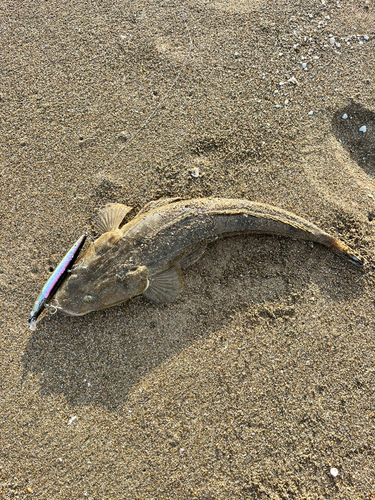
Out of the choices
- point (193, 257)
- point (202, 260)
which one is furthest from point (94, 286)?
point (202, 260)

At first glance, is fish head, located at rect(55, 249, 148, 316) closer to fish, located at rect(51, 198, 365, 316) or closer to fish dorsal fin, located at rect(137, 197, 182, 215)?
fish, located at rect(51, 198, 365, 316)

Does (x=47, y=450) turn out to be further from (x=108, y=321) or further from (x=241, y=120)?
(x=241, y=120)

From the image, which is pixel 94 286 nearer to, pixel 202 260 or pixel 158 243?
pixel 158 243

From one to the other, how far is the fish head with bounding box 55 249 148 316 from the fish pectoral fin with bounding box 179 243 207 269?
0.52 meters

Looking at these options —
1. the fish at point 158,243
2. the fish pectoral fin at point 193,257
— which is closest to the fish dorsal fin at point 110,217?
the fish at point 158,243

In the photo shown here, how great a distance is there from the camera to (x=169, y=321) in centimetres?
385

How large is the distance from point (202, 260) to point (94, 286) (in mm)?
1355

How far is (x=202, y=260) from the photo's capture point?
4.02 m

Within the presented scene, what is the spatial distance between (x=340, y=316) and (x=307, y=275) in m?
0.63

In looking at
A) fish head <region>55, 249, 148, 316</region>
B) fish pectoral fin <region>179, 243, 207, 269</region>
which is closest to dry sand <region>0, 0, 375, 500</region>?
fish pectoral fin <region>179, 243, 207, 269</region>

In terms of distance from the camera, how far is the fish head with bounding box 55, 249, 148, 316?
3.53 m

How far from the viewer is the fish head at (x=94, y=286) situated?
3.53 m

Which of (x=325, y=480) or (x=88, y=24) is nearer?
(x=325, y=480)

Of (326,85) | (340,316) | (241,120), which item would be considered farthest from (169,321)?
(326,85)
